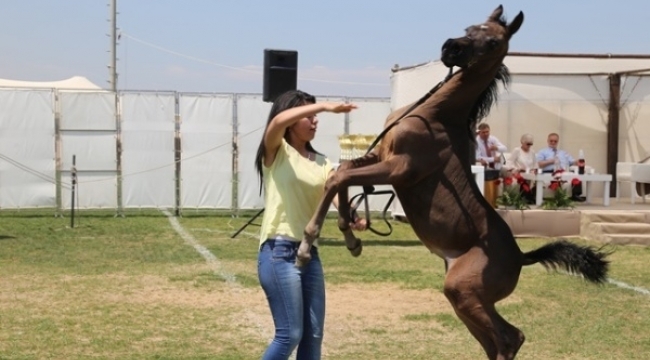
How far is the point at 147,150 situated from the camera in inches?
730

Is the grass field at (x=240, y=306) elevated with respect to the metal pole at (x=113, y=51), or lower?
lower

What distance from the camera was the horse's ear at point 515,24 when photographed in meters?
4.59

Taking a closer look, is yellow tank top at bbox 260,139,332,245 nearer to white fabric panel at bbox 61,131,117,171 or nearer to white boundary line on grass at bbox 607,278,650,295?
white boundary line on grass at bbox 607,278,650,295

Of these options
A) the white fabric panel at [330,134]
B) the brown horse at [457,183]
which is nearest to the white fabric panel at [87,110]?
the white fabric panel at [330,134]

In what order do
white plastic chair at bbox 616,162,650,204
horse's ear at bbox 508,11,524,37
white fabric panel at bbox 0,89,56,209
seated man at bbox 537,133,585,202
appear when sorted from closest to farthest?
horse's ear at bbox 508,11,524,37
seated man at bbox 537,133,585,202
white plastic chair at bbox 616,162,650,204
white fabric panel at bbox 0,89,56,209

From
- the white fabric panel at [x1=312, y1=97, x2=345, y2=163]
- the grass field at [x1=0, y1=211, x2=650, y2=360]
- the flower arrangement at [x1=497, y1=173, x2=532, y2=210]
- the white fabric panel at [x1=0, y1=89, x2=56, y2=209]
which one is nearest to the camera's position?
the grass field at [x1=0, y1=211, x2=650, y2=360]

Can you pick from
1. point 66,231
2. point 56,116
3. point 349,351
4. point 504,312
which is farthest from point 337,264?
point 56,116

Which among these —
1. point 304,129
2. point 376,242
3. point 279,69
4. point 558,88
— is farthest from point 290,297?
point 558,88

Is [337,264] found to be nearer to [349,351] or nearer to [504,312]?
[504,312]

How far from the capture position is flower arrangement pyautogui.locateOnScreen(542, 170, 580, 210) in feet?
51.6

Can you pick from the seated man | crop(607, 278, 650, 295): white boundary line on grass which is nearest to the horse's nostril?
crop(607, 278, 650, 295): white boundary line on grass

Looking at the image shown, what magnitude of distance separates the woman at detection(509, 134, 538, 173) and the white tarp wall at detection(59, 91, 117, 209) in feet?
25.9

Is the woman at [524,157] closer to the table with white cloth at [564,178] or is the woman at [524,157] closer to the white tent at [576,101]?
the table with white cloth at [564,178]

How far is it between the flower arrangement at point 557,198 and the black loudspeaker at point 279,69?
19.6 feet
